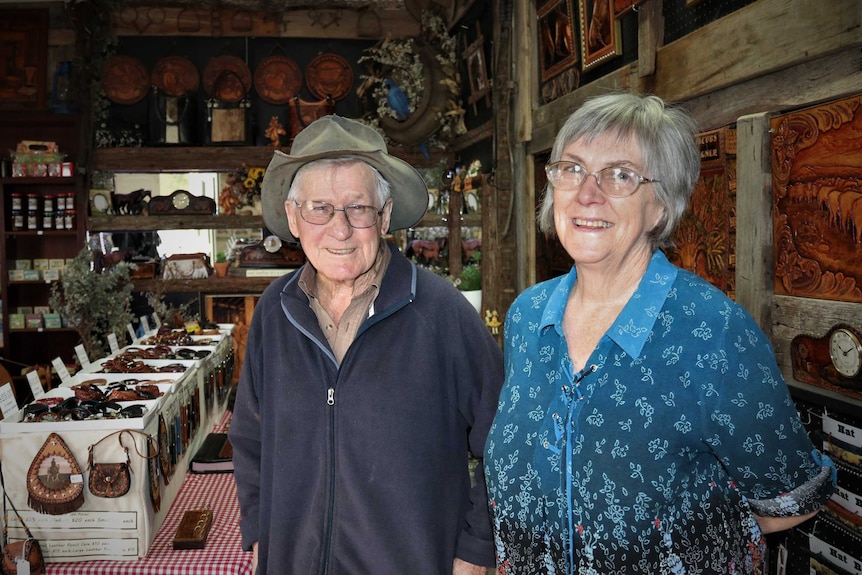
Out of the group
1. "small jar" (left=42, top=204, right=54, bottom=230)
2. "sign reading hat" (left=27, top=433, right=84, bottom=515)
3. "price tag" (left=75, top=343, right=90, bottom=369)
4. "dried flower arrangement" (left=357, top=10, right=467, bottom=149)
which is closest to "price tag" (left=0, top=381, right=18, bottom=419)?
"sign reading hat" (left=27, top=433, right=84, bottom=515)

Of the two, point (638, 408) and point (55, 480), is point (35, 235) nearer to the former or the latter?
point (55, 480)

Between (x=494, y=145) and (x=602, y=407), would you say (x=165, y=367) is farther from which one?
(x=494, y=145)

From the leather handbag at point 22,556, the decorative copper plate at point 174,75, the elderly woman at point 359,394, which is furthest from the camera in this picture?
the decorative copper plate at point 174,75

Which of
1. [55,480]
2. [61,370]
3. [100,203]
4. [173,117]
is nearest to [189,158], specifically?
[173,117]

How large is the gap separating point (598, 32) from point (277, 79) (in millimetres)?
4508

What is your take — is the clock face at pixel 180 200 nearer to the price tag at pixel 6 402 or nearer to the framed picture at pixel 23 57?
the framed picture at pixel 23 57

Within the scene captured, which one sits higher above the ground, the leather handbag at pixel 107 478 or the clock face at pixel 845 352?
the clock face at pixel 845 352

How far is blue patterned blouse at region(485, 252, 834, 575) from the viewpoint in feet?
4.13

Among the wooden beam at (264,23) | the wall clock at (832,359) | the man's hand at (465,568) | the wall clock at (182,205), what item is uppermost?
the wooden beam at (264,23)

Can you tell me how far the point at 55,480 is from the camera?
6.94 feet

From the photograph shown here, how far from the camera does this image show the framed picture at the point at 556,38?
153 inches

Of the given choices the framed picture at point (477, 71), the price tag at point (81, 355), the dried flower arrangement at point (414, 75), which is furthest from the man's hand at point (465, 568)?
the dried flower arrangement at point (414, 75)

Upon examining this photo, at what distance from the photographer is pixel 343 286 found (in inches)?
72.9

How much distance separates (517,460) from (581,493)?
158 millimetres
